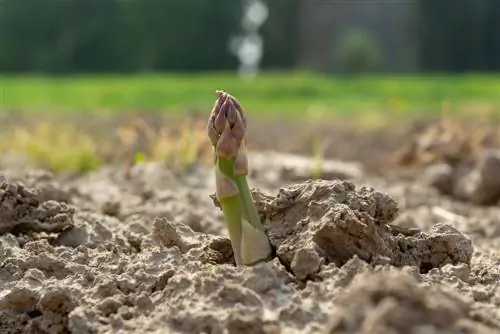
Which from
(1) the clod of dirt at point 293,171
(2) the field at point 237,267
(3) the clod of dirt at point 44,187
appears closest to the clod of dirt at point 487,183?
(2) the field at point 237,267

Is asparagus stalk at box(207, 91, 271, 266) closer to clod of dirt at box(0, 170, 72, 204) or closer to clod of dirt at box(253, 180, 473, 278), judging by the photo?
clod of dirt at box(253, 180, 473, 278)

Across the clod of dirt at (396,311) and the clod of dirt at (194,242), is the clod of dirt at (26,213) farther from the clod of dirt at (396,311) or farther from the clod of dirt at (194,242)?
the clod of dirt at (396,311)

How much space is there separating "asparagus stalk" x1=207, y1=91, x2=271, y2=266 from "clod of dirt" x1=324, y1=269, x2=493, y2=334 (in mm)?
391

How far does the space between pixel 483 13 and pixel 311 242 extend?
28.3 m

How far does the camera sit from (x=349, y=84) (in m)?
16.0

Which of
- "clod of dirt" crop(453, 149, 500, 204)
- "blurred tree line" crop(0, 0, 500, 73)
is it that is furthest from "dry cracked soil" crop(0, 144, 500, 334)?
"blurred tree line" crop(0, 0, 500, 73)

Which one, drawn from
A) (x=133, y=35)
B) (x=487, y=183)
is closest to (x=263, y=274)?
(x=487, y=183)

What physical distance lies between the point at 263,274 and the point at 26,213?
0.92m

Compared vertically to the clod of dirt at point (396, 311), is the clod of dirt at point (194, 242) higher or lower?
lower

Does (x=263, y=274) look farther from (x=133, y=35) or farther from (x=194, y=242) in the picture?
(x=133, y=35)

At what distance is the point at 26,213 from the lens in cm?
215

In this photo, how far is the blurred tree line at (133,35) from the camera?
112ft

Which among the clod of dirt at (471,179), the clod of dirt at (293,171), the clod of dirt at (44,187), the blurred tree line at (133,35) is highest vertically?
the clod of dirt at (44,187)

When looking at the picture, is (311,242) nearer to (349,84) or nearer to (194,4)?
(349,84)
